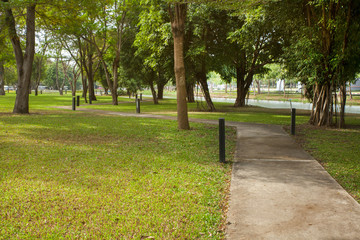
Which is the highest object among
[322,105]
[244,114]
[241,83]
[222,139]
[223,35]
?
[223,35]

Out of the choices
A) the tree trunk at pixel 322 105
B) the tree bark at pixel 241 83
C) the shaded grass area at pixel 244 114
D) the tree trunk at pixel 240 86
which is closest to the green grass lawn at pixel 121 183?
the tree trunk at pixel 322 105

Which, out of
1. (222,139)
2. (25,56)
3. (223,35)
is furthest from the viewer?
(223,35)

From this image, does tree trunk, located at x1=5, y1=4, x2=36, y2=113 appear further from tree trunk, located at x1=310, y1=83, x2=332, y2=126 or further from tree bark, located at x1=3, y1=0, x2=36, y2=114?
tree trunk, located at x1=310, y1=83, x2=332, y2=126

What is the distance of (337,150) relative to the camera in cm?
843

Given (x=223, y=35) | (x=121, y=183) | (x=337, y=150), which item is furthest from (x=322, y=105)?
(x=121, y=183)

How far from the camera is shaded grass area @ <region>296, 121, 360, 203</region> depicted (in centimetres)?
581

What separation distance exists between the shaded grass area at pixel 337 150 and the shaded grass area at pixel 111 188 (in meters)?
2.13

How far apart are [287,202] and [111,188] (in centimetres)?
279

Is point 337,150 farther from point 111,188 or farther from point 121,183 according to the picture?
point 111,188

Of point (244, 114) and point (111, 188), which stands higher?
point (244, 114)

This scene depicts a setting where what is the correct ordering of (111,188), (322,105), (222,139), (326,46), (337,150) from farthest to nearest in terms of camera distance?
(322,105) < (326,46) < (337,150) < (222,139) < (111,188)

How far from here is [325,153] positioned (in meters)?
8.03

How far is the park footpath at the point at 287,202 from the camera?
3676 millimetres

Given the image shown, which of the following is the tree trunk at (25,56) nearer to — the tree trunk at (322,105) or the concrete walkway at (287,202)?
the concrete walkway at (287,202)
